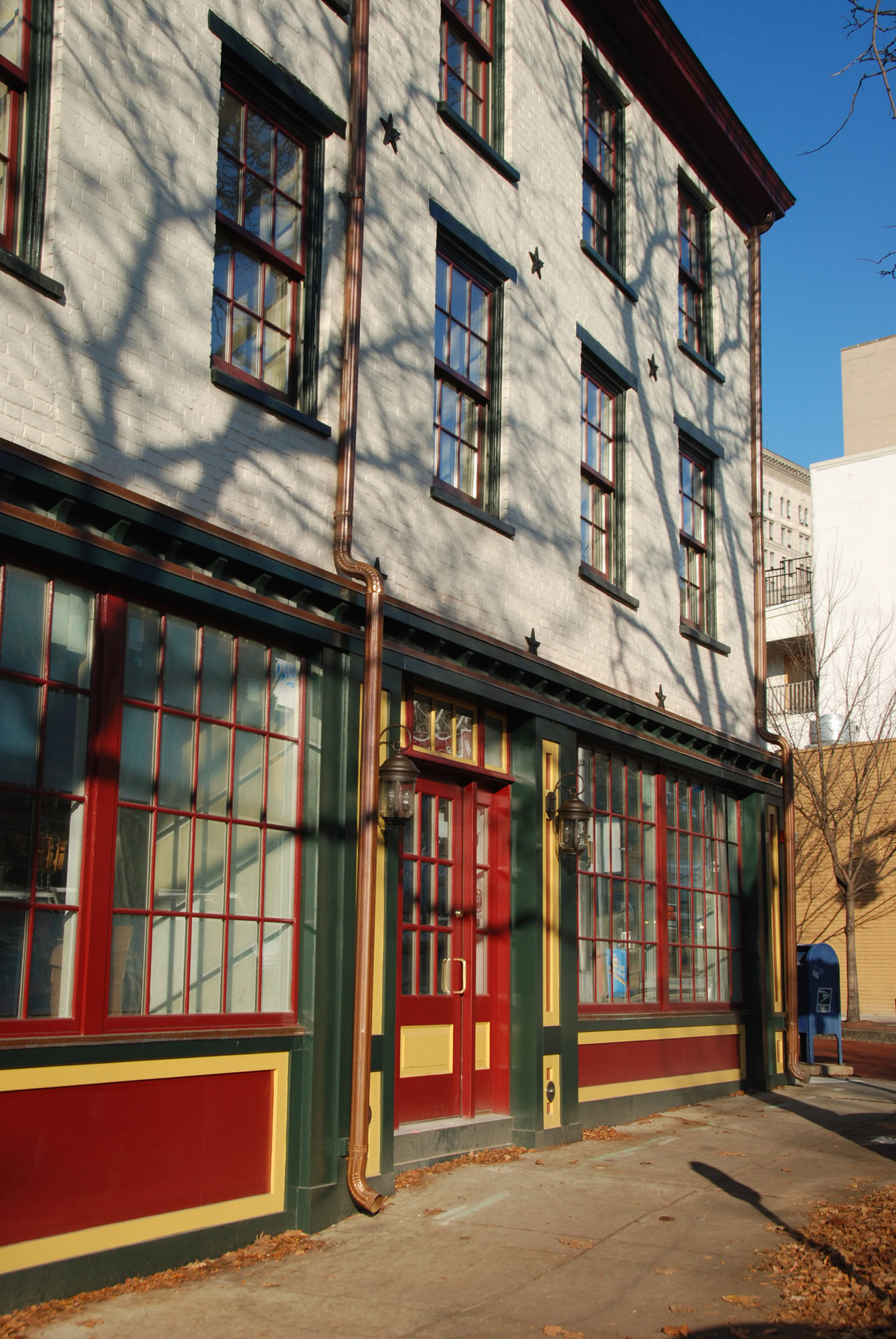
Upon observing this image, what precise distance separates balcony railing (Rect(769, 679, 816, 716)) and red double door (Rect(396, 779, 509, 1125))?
1976cm

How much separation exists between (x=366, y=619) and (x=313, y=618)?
1.42 ft

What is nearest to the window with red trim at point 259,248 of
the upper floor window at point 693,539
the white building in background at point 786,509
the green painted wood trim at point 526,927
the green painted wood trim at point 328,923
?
the green painted wood trim at point 328,923

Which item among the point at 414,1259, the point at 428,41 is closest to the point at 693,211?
the point at 428,41

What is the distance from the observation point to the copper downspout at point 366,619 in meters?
7.67

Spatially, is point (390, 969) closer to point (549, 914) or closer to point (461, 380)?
point (549, 914)

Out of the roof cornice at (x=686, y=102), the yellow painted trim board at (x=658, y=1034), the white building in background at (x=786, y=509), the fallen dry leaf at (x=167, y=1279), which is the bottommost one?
the fallen dry leaf at (x=167, y=1279)

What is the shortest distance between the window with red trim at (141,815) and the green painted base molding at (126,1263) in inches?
39.9

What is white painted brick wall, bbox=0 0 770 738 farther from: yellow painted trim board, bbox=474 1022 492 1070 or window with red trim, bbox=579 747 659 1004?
yellow painted trim board, bbox=474 1022 492 1070

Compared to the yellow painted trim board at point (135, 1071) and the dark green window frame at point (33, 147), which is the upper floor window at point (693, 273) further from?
the yellow painted trim board at point (135, 1071)

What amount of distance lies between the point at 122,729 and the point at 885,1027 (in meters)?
18.7

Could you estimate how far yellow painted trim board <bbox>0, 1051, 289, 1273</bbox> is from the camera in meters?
5.76

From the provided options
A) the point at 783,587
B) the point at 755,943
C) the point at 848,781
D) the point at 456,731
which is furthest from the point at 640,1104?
the point at 783,587

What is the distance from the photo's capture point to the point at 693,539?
14.6 meters

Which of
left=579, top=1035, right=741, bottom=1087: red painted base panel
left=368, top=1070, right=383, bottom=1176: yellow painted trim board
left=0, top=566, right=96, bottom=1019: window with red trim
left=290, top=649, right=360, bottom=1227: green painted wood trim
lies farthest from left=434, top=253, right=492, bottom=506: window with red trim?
left=579, top=1035, right=741, bottom=1087: red painted base panel
